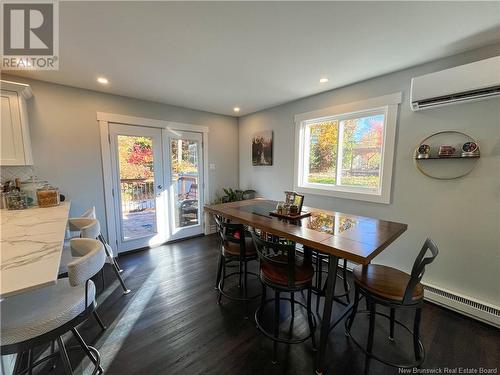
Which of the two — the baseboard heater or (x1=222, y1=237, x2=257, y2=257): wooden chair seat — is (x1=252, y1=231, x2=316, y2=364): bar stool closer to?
(x1=222, y1=237, x2=257, y2=257): wooden chair seat

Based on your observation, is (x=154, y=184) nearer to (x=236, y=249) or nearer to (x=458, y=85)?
(x=236, y=249)

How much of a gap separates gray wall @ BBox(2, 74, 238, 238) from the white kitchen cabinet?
233mm

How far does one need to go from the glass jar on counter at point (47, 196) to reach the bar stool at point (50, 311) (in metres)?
1.60

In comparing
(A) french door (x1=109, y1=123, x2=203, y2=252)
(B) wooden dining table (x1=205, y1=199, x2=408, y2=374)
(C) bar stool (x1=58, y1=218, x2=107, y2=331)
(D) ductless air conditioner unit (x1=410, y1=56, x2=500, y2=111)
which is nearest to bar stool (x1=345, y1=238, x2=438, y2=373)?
(B) wooden dining table (x1=205, y1=199, x2=408, y2=374)

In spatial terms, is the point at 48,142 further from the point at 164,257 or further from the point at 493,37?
the point at 493,37

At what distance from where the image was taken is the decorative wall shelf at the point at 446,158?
1951 millimetres

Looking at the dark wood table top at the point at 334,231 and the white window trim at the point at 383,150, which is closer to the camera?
the dark wood table top at the point at 334,231

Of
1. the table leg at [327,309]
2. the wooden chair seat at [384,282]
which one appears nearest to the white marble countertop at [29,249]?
the table leg at [327,309]

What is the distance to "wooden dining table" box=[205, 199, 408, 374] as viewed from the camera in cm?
128

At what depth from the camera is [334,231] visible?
160 centimetres

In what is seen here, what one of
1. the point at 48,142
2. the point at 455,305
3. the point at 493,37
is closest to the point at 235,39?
the point at 493,37

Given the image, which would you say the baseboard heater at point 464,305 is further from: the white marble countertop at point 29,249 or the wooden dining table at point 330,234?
the white marble countertop at point 29,249

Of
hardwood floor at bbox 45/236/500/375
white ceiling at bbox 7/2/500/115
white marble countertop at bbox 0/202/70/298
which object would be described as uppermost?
white ceiling at bbox 7/2/500/115

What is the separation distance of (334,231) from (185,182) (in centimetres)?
308
